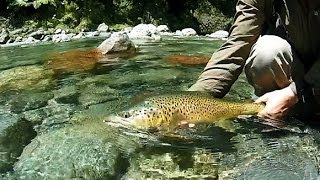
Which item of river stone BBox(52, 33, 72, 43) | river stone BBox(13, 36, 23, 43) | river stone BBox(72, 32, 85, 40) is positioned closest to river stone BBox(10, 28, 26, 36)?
river stone BBox(13, 36, 23, 43)

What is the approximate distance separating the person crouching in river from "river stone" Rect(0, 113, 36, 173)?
43.9 inches

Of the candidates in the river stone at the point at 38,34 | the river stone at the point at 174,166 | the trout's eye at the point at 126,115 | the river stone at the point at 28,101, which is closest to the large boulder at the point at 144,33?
the river stone at the point at 38,34

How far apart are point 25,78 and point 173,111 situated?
3.05 meters

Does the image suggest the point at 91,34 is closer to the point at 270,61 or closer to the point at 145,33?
the point at 145,33

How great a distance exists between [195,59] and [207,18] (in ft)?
24.4

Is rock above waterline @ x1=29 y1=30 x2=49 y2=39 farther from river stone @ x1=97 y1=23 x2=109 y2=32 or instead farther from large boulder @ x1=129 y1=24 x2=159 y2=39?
large boulder @ x1=129 y1=24 x2=159 y2=39

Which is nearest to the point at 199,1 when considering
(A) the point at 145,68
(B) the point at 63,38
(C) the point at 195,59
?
(B) the point at 63,38

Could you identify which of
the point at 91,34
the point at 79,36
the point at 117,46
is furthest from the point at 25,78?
the point at 91,34

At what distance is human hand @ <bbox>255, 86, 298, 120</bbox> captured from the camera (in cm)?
293

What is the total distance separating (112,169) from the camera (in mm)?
2541

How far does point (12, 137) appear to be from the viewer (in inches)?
123

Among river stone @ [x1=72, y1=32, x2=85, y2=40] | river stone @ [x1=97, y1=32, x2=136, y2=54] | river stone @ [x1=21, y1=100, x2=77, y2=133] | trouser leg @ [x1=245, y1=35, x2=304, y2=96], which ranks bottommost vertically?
river stone @ [x1=72, y1=32, x2=85, y2=40]

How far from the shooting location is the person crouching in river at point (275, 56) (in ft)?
9.71

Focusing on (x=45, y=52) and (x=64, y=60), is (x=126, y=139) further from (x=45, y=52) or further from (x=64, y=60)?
(x=45, y=52)
